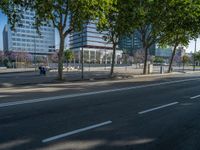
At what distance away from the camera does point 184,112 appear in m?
8.01

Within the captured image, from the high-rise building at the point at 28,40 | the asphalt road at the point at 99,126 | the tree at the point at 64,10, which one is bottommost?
the asphalt road at the point at 99,126

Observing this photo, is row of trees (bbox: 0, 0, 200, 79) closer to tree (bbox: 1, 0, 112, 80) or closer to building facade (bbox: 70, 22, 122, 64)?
tree (bbox: 1, 0, 112, 80)

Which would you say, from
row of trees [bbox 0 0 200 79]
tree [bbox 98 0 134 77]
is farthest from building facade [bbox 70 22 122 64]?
tree [bbox 98 0 134 77]

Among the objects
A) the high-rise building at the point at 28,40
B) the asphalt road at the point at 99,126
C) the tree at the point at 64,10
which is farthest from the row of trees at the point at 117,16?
the high-rise building at the point at 28,40

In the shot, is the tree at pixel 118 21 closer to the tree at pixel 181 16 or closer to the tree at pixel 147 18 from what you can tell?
the tree at pixel 147 18

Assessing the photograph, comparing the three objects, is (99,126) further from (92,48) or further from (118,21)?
(92,48)

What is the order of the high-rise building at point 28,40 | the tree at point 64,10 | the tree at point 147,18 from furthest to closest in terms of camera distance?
the high-rise building at point 28,40, the tree at point 147,18, the tree at point 64,10

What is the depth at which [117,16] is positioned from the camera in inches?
999

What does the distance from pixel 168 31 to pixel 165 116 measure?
24.6 meters

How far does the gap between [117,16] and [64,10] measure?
24.4 feet

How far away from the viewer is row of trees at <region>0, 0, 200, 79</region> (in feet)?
63.6

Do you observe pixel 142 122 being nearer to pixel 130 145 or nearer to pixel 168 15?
pixel 130 145

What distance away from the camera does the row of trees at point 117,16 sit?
1938 cm

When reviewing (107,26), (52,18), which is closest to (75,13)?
(52,18)
